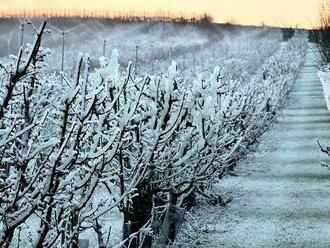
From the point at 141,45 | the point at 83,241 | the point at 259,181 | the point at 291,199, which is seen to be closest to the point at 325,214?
the point at 291,199

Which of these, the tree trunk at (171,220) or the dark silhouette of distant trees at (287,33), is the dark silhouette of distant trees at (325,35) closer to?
the tree trunk at (171,220)

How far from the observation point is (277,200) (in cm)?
1241

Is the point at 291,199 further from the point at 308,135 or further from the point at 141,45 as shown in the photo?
the point at 141,45

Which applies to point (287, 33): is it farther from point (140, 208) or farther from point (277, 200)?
point (140, 208)

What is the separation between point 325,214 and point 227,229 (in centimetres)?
184

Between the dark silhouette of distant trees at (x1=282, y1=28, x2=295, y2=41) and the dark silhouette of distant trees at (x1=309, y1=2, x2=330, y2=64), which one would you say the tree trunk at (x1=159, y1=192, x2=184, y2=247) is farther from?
the dark silhouette of distant trees at (x1=282, y1=28, x2=295, y2=41)

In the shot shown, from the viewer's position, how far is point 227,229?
1034cm

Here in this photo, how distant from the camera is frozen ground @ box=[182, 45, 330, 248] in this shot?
9789 mm

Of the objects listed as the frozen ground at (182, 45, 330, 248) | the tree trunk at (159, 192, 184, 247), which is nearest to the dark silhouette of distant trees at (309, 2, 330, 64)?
the frozen ground at (182, 45, 330, 248)

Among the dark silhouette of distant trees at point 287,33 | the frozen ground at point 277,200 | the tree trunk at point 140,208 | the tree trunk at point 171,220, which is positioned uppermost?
the tree trunk at point 140,208

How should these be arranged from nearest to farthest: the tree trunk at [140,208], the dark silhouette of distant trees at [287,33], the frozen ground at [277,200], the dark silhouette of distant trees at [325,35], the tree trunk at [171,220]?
the tree trunk at [140,208] < the tree trunk at [171,220] < the frozen ground at [277,200] < the dark silhouette of distant trees at [325,35] < the dark silhouette of distant trees at [287,33]

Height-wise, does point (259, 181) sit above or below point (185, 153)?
below

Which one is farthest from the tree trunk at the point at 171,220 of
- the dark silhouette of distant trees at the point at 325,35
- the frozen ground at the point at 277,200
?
the dark silhouette of distant trees at the point at 325,35

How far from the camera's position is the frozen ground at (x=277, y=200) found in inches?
385
